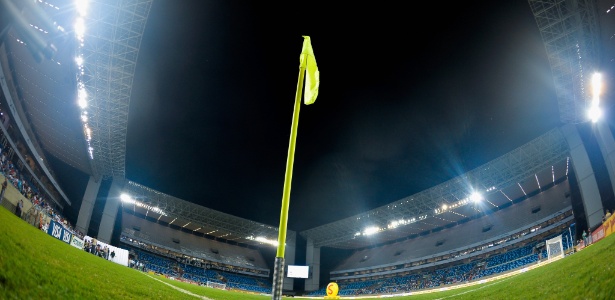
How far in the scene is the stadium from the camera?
62.1ft

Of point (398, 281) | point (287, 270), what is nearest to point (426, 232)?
point (398, 281)

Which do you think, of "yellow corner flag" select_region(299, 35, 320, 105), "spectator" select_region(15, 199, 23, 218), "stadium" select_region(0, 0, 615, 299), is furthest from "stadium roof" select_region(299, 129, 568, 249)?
"spectator" select_region(15, 199, 23, 218)

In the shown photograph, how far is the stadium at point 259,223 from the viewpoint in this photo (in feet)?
62.1

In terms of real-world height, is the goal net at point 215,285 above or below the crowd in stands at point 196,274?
below

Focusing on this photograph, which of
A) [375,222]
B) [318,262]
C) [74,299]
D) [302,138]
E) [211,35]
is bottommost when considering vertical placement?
[74,299]

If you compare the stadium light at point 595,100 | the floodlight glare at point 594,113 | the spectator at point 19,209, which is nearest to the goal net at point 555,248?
→ the floodlight glare at point 594,113

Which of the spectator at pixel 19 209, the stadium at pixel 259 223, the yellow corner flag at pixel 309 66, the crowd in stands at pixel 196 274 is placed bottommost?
the crowd in stands at pixel 196 274

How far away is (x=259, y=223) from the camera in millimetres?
47688

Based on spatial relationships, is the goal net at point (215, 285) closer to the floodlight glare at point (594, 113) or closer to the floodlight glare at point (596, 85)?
the floodlight glare at point (594, 113)

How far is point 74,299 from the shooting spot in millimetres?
4234

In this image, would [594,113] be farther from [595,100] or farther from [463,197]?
[463,197]

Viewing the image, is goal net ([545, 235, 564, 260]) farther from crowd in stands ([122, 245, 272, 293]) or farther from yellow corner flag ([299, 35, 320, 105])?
crowd in stands ([122, 245, 272, 293])

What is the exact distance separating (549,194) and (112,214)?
49213 mm

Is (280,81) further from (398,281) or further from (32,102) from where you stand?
(398,281)
